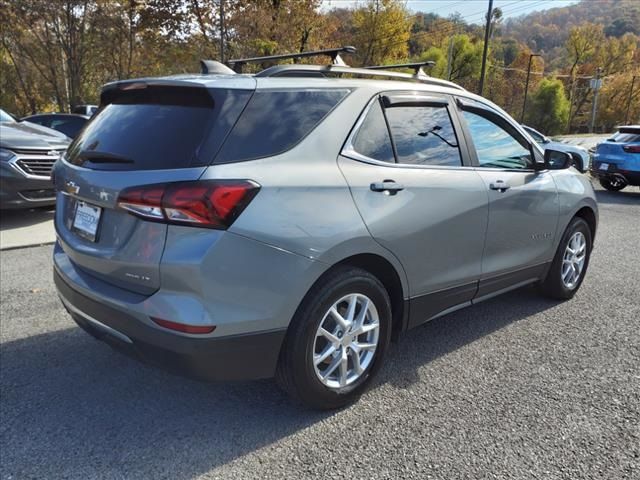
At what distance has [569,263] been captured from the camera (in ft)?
14.4

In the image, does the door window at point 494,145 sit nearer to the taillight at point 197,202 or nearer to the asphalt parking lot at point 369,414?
the asphalt parking lot at point 369,414

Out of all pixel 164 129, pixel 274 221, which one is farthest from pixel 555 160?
pixel 164 129

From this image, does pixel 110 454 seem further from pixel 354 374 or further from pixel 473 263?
pixel 473 263

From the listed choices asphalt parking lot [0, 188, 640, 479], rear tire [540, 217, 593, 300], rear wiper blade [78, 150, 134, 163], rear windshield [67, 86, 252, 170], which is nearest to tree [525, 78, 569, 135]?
rear tire [540, 217, 593, 300]

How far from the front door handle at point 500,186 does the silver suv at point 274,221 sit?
2 cm

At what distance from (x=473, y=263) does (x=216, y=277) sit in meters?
1.87

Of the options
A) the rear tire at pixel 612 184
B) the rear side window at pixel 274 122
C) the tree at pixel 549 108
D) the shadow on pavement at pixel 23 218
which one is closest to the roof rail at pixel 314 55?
the rear side window at pixel 274 122

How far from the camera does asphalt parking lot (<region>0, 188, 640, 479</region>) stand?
2.34 metres

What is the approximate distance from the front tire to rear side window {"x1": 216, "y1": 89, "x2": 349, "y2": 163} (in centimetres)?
69

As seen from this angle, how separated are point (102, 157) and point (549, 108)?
209 ft

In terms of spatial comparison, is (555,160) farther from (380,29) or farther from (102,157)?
(380,29)

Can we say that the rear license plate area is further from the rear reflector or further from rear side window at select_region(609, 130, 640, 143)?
rear side window at select_region(609, 130, 640, 143)

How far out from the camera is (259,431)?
260cm

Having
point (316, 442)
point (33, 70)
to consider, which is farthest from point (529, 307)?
point (33, 70)
